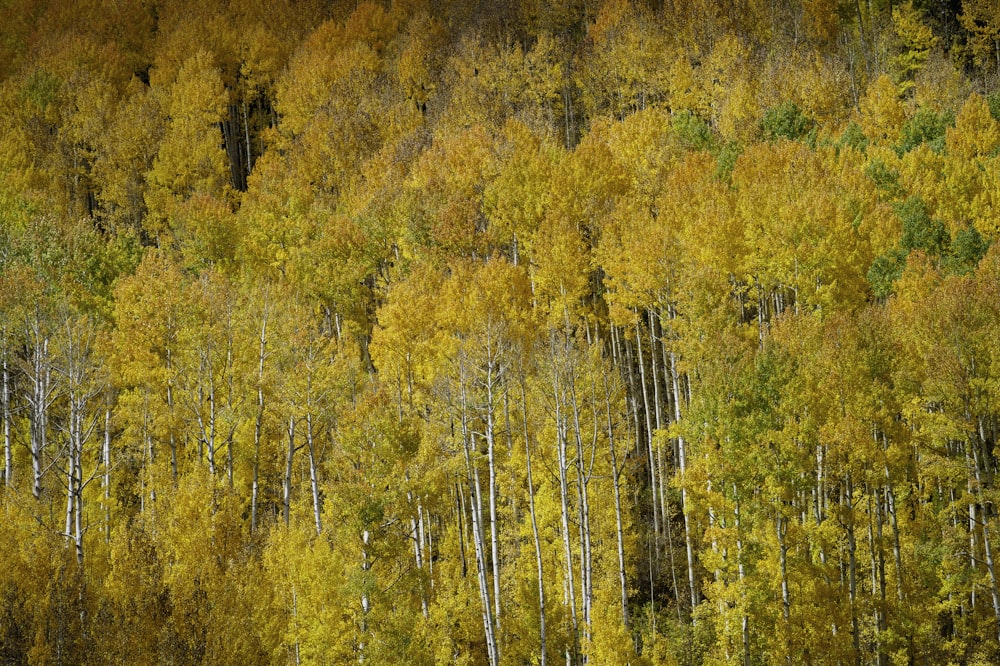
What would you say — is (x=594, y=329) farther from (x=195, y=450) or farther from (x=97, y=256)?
(x=97, y=256)

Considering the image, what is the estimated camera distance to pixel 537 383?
29.8m

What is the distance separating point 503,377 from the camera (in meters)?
32.4

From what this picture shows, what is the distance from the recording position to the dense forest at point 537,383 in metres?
26.0

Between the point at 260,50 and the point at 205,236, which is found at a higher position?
the point at 260,50

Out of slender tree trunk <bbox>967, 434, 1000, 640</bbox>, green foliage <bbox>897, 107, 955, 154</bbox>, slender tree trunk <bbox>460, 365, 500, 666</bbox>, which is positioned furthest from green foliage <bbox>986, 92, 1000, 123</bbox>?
slender tree trunk <bbox>460, 365, 500, 666</bbox>

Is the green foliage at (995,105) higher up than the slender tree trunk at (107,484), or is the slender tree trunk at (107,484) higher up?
the green foliage at (995,105)

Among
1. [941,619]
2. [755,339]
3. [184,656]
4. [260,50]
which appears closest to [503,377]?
[755,339]

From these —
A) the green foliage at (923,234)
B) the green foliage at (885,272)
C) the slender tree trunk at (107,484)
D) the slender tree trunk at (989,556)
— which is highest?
the green foliage at (923,234)

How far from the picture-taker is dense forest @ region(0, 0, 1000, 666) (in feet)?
85.3

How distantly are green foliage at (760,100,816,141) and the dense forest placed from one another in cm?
31

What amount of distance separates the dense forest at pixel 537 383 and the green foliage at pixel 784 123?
1.02ft

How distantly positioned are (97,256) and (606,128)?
27667mm

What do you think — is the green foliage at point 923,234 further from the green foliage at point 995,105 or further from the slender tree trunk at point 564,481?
the green foliage at point 995,105

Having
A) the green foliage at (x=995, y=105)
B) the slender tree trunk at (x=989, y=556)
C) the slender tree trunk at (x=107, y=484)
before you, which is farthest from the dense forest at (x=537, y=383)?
the slender tree trunk at (x=107, y=484)
